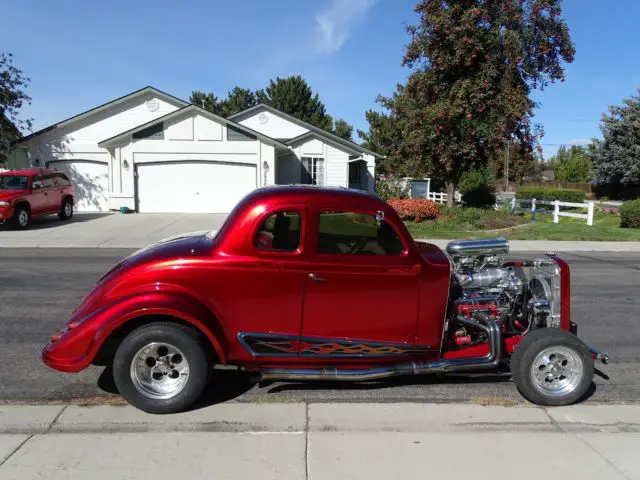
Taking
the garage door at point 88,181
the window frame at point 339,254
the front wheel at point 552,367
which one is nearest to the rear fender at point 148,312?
the window frame at point 339,254

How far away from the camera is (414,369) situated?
4207 mm

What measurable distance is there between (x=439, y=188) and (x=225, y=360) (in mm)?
37356

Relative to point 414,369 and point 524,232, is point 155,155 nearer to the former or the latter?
point 524,232

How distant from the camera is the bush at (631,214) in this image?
20688 millimetres

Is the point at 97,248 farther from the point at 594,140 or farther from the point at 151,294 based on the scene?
the point at 594,140

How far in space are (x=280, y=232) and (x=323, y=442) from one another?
1574mm

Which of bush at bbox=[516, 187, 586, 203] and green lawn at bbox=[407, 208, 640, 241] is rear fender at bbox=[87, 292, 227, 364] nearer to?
green lawn at bbox=[407, 208, 640, 241]

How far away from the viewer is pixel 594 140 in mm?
50625

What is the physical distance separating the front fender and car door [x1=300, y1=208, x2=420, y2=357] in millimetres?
739

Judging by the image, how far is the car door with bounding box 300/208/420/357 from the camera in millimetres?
4133

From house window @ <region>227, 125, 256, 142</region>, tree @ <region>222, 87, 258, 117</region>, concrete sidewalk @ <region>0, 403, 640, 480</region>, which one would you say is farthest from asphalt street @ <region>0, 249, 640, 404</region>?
tree @ <region>222, 87, 258, 117</region>

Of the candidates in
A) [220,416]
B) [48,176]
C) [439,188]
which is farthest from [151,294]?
[439,188]

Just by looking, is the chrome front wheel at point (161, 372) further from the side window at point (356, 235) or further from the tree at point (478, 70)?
the tree at point (478, 70)

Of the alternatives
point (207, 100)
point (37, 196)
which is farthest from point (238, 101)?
point (37, 196)
